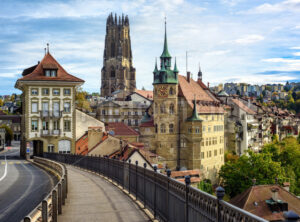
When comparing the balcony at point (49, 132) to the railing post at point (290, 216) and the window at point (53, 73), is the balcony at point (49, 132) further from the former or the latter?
the railing post at point (290, 216)

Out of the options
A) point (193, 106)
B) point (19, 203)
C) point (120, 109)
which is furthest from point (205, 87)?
point (19, 203)

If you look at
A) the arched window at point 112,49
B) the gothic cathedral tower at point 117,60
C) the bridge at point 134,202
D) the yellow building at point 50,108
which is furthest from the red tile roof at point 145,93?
the bridge at point 134,202

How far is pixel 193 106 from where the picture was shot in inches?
3420

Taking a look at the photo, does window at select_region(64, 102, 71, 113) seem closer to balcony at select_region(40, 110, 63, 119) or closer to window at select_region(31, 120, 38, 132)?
balcony at select_region(40, 110, 63, 119)

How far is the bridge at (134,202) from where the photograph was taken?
7.74 meters

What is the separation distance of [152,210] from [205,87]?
301 ft

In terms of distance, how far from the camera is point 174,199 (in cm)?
1054

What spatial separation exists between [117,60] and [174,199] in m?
178

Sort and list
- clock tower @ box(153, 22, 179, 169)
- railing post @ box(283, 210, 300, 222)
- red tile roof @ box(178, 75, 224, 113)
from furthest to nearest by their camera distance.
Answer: red tile roof @ box(178, 75, 224, 113)
clock tower @ box(153, 22, 179, 169)
railing post @ box(283, 210, 300, 222)

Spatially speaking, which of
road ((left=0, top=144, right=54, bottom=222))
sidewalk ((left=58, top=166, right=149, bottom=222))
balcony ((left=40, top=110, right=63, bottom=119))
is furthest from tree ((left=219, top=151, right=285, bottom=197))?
sidewalk ((left=58, top=166, right=149, bottom=222))

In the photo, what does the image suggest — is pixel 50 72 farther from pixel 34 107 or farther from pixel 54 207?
pixel 54 207

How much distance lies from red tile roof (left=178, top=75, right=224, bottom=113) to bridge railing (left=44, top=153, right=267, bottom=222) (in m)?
67.4

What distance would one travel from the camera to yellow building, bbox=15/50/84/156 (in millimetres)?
57875

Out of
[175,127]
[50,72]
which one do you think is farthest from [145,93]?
[50,72]
